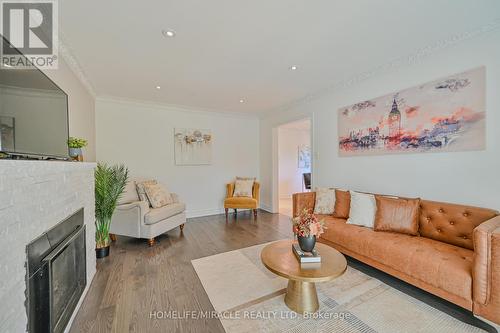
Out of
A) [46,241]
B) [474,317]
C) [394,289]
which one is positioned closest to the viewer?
[46,241]

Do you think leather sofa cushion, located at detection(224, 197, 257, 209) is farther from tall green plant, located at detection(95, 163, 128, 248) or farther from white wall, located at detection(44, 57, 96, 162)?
white wall, located at detection(44, 57, 96, 162)

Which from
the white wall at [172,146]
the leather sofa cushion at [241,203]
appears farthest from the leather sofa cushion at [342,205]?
the white wall at [172,146]

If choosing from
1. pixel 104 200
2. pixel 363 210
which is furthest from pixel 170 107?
pixel 363 210

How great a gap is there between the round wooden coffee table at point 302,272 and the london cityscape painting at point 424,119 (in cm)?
180

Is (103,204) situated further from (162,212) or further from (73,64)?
(73,64)

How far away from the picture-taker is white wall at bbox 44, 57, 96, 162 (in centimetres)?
229

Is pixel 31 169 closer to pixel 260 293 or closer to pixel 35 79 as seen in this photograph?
pixel 35 79

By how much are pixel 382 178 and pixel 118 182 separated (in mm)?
3745

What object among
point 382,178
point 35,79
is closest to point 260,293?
Answer: point 382,178

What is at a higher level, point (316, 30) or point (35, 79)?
point (316, 30)

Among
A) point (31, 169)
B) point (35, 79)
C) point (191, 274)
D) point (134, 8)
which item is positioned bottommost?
point (191, 274)

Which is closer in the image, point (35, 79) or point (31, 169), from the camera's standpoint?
point (31, 169)

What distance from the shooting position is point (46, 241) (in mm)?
1348

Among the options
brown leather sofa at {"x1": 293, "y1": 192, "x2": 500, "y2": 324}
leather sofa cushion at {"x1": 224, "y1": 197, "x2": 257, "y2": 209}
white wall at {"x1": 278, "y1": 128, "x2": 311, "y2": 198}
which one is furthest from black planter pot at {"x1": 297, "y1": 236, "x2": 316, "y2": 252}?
white wall at {"x1": 278, "y1": 128, "x2": 311, "y2": 198}
